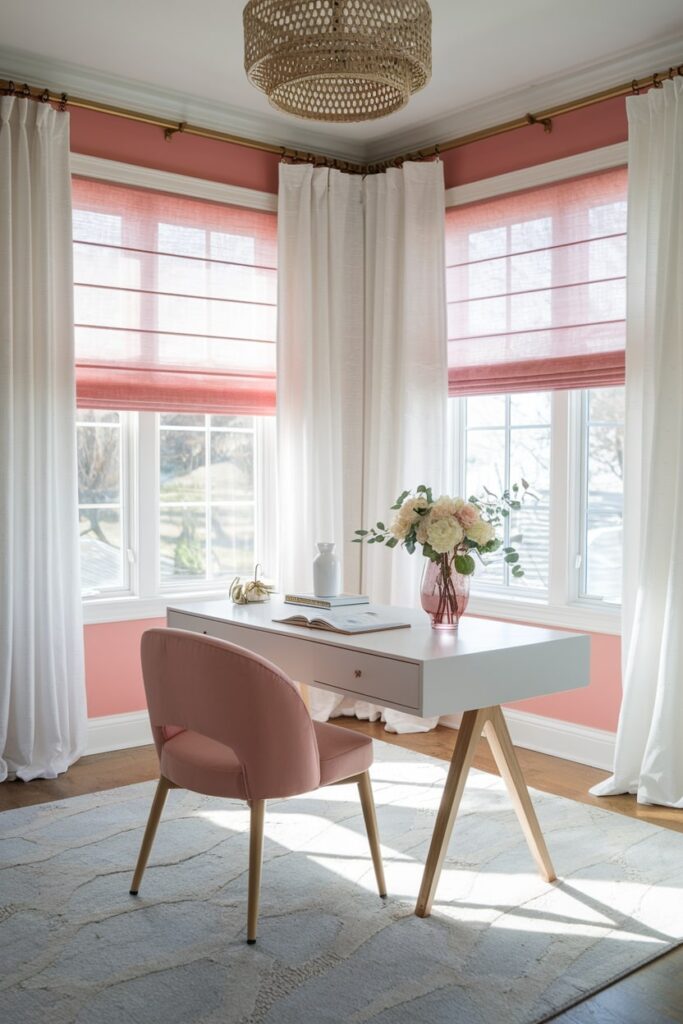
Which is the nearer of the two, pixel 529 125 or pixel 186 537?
pixel 529 125

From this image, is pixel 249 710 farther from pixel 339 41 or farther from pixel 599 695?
pixel 599 695

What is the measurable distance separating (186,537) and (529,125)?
93.7 inches

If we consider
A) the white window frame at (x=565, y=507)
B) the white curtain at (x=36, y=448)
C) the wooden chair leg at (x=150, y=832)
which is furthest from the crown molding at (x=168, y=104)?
the wooden chair leg at (x=150, y=832)

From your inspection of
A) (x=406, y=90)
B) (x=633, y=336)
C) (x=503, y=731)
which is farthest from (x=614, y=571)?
(x=406, y=90)

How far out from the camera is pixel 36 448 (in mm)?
3953

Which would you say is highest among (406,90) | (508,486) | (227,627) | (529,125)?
(529,125)

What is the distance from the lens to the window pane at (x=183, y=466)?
15.0ft

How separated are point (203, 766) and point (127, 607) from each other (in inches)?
73.8

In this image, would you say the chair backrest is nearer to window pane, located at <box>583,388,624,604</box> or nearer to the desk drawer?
→ the desk drawer

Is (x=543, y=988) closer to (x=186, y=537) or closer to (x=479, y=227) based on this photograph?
(x=186, y=537)

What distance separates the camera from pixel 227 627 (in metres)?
3.22

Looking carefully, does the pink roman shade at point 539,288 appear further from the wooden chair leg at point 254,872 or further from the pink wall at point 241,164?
the wooden chair leg at point 254,872

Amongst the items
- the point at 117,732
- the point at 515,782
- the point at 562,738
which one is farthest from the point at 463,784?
the point at 117,732

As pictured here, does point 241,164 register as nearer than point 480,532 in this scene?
No
